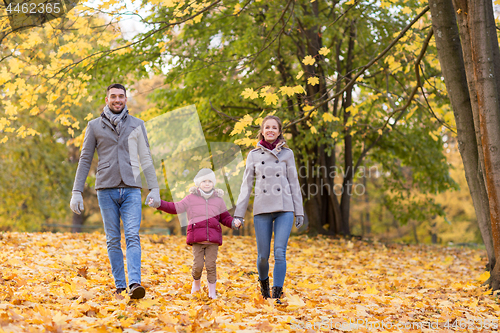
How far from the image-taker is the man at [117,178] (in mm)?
3852

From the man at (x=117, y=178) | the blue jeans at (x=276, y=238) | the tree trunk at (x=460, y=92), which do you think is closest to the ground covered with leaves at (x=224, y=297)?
the blue jeans at (x=276, y=238)

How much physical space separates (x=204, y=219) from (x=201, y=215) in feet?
0.17

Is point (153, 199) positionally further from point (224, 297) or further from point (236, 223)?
point (224, 297)

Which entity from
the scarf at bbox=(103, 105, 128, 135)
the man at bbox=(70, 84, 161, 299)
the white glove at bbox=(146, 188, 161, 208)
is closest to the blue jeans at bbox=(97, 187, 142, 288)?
the man at bbox=(70, 84, 161, 299)

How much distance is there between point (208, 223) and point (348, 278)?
315 centimetres

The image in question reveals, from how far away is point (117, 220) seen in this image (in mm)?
3984

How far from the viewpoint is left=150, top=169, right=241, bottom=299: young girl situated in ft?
13.6

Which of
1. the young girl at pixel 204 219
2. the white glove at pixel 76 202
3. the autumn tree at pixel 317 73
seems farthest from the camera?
the autumn tree at pixel 317 73

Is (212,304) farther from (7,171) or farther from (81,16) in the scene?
(7,171)

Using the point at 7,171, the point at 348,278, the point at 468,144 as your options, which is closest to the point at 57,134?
the point at 7,171

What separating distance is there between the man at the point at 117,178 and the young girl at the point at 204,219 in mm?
357

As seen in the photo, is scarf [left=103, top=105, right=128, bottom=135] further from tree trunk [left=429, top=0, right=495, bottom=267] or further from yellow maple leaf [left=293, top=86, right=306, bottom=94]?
tree trunk [left=429, top=0, right=495, bottom=267]

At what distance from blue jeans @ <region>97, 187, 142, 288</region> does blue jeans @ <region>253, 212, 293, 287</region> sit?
3.82ft

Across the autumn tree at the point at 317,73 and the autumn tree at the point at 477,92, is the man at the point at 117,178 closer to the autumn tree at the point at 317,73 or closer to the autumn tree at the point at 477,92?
the autumn tree at the point at 477,92
